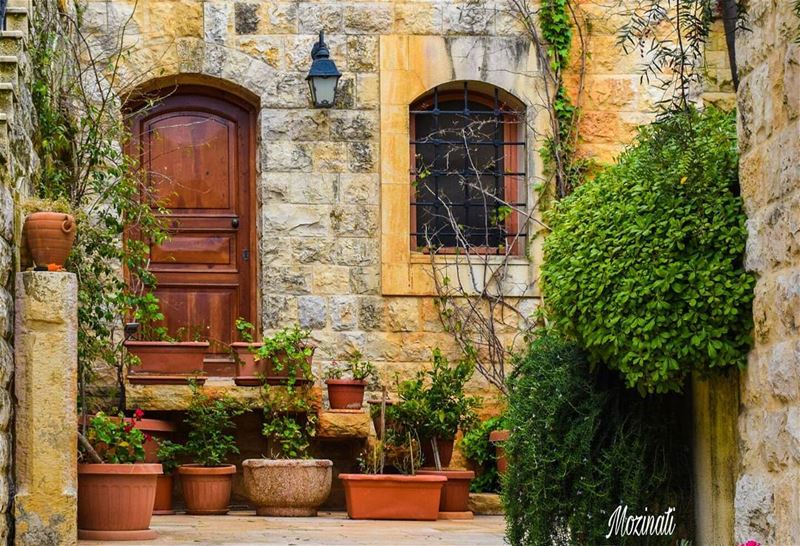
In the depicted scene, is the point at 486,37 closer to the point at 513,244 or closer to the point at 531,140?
the point at 531,140

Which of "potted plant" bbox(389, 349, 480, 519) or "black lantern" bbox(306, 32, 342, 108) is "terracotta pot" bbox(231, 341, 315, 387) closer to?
"potted plant" bbox(389, 349, 480, 519)

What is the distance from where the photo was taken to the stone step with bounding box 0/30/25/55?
7.72 metres

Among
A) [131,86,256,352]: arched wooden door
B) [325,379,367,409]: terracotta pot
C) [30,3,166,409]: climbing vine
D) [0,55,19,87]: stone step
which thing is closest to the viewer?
[0,55,19,87]: stone step

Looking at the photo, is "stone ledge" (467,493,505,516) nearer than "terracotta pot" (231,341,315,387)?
No

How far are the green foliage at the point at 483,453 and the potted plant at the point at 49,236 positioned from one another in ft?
12.1

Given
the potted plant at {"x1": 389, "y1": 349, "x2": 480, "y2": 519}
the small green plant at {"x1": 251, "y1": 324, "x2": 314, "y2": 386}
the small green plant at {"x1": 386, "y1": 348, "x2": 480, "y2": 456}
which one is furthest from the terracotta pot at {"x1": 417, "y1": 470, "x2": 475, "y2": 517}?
the small green plant at {"x1": 251, "y1": 324, "x2": 314, "y2": 386}

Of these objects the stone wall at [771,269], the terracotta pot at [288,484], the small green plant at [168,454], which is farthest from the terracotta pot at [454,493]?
the stone wall at [771,269]

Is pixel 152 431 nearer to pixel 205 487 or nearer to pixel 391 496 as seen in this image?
pixel 205 487

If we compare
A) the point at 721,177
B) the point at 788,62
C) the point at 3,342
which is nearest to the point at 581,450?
the point at 721,177

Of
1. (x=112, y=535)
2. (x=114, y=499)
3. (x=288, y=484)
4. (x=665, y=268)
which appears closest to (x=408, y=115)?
(x=288, y=484)

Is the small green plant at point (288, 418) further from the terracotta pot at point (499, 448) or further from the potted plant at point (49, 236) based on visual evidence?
the potted plant at point (49, 236)

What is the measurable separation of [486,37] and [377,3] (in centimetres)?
83

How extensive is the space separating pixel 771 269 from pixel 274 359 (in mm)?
4950

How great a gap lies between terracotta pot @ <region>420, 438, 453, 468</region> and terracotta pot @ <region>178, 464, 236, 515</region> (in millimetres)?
1396
